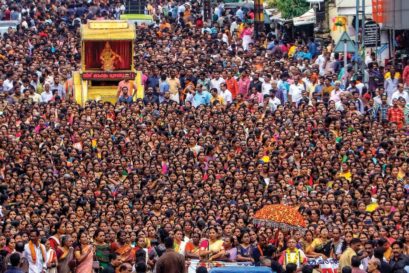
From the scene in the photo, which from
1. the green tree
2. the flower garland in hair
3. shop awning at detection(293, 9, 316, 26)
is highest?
the green tree

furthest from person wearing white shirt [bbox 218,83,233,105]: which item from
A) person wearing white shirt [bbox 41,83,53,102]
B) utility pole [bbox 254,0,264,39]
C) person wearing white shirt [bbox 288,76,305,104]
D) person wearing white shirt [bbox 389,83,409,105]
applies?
utility pole [bbox 254,0,264,39]

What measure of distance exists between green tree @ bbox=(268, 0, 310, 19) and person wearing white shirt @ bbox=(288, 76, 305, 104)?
44.5 ft

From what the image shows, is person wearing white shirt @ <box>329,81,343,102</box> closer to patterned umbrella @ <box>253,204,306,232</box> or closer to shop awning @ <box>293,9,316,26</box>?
patterned umbrella @ <box>253,204,306,232</box>

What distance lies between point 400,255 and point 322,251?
137 cm

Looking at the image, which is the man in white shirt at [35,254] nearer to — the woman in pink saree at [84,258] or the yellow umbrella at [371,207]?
the woman in pink saree at [84,258]

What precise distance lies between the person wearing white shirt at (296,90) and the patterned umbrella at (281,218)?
1099 cm

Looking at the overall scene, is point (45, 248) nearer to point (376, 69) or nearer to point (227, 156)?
point (227, 156)

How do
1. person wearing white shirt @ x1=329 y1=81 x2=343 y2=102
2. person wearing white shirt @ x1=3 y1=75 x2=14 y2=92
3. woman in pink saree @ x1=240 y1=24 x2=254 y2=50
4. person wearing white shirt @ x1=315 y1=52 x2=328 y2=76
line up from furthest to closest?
woman in pink saree @ x1=240 y1=24 x2=254 y2=50 < person wearing white shirt @ x1=315 y1=52 x2=328 y2=76 < person wearing white shirt @ x1=3 y1=75 x2=14 y2=92 < person wearing white shirt @ x1=329 y1=81 x2=343 y2=102

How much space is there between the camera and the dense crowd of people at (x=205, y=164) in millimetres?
24094

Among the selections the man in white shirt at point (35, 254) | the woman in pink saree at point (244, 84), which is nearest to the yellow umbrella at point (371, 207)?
→ the man in white shirt at point (35, 254)

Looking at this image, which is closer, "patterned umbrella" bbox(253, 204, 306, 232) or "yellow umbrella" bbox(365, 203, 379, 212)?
"patterned umbrella" bbox(253, 204, 306, 232)

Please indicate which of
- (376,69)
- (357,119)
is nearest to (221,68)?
(376,69)

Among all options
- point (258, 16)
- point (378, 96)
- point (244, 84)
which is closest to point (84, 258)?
point (378, 96)

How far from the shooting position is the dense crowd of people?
949 inches
